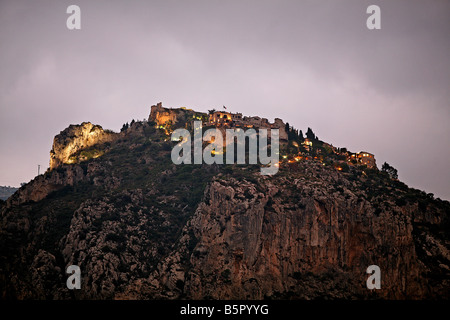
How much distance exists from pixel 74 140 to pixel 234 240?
8302 cm

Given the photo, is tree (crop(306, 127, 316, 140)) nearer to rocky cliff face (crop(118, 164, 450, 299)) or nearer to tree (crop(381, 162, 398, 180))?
tree (crop(381, 162, 398, 180))

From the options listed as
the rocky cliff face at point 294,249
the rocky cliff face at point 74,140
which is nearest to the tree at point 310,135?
the rocky cliff face at point 294,249

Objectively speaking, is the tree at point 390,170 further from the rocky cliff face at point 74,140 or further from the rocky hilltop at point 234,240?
the rocky cliff face at point 74,140

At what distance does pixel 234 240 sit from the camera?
109562 mm

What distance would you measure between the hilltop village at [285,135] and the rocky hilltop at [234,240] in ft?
45.5

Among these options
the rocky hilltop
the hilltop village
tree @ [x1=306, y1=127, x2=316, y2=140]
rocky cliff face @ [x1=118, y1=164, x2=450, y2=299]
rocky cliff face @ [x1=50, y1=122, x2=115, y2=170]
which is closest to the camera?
the rocky hilltop

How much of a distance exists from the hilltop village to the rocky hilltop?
13.9 meters

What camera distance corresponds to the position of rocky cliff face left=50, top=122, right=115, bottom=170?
530ft

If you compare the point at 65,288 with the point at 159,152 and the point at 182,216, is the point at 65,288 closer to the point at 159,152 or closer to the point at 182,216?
the point at 182,216

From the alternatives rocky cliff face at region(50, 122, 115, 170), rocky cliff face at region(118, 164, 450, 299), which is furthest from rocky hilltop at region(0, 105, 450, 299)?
rocky cliff face at region(50, 122, 115, 170)

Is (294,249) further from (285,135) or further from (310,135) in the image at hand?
(310,135)

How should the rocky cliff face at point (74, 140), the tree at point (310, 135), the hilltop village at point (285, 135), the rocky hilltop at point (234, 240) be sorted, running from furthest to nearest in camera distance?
the tree at point (310, 135), the rocky cliff face at point (74, 140), the hilltop village at point (285, 135), the rocky hilltop at point (234, 240)

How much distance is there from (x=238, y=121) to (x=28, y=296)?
98.2 m

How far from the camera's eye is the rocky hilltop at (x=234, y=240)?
341 feet
